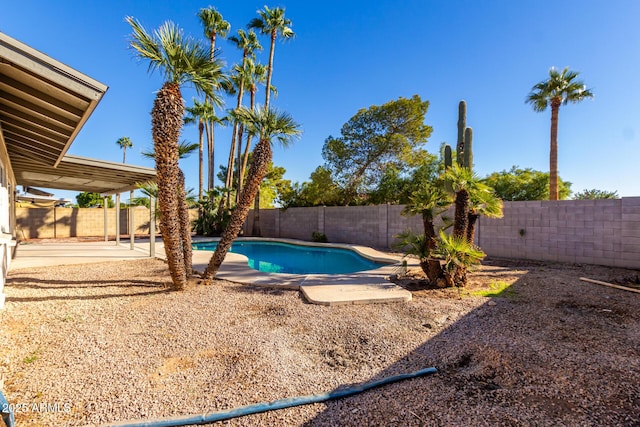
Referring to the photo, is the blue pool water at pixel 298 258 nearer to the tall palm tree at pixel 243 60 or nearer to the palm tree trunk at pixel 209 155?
the palm tree trunk at pixel 209 155

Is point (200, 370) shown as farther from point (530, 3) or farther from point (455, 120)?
point (530, 3)

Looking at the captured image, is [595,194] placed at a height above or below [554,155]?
below

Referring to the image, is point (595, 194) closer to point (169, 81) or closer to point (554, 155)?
point (554, 155)

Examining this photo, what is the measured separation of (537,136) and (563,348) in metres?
18.5

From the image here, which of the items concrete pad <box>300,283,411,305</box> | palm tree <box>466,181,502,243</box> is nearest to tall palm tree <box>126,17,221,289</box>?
concrete pad <box>300,283,411,305</box>

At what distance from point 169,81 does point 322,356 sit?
5340 mm

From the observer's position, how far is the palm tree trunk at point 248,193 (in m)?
6.13

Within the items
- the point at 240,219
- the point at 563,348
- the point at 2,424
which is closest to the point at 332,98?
the point at 240,219

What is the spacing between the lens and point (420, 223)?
12273mm

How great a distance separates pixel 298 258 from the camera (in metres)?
12.5

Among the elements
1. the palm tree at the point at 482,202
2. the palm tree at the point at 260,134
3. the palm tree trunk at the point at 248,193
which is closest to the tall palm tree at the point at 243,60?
the palm tree trunk at the point at 248,193

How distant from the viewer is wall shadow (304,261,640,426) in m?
2.29

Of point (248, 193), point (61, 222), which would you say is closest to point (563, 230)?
point (248, 193)

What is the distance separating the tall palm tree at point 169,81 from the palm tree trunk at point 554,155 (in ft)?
57.5
